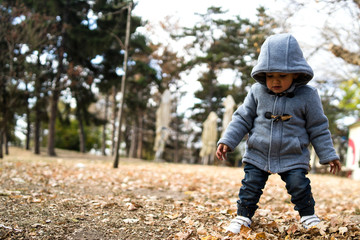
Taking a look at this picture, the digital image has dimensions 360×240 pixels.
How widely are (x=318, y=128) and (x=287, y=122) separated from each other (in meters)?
0.26

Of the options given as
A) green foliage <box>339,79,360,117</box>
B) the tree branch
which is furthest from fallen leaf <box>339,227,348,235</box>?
green foliage <box>339,79,360,117</box>

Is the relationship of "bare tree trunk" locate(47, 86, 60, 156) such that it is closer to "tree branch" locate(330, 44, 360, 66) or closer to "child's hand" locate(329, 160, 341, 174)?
"tree branch" locate(330, 44, 360, 66)

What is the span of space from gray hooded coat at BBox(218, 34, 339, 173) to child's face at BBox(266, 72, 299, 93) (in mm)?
46

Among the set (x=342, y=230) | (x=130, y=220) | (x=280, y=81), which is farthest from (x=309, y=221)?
(x=130, y=220)

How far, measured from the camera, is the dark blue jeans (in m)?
2.42

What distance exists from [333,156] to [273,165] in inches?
18.0

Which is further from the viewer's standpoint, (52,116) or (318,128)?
(52,116)

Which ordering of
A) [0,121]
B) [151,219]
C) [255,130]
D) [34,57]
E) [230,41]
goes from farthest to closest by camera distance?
[230,41] → [34,57] → [0,121] → [151,219] → [255,130]

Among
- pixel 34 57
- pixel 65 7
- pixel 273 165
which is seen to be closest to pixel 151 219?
pixel 273 165

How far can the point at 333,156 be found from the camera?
2432 millimetres

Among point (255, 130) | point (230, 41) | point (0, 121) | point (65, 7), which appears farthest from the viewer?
point (230, 41)

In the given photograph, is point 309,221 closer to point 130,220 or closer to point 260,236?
point 260,236

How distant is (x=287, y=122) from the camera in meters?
2.51

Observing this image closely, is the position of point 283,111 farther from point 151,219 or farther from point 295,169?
point 151,219
